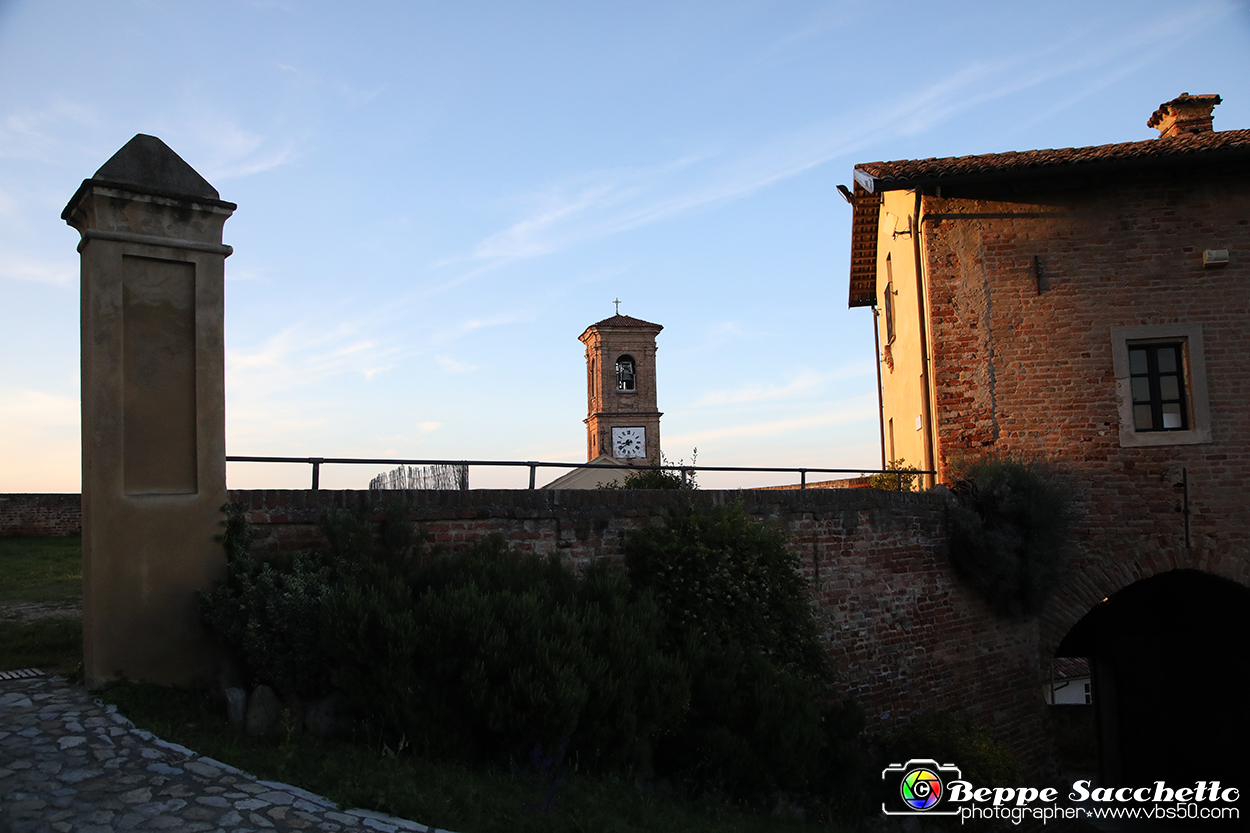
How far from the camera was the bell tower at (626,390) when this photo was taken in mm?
→ 37562

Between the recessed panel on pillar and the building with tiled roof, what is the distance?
944 centimetres

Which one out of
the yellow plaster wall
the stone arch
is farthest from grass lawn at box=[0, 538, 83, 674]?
the stone arch

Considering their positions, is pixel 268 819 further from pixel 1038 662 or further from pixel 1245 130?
pixel 1245 130

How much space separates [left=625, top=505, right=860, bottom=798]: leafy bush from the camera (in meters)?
7.70

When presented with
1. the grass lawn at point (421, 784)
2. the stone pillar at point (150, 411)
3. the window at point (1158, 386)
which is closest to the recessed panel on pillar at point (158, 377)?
the stone pillar at point (150, 411)

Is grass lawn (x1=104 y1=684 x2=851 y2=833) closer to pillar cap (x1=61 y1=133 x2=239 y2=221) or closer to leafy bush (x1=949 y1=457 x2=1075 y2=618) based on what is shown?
pillar cap (x1=61 y1=133 x2=239 y2=221)

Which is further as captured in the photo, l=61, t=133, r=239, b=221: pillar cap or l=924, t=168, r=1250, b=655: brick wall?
l=924, t=168, r=1250, b=655: brick wall

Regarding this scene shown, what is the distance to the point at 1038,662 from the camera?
1310cm

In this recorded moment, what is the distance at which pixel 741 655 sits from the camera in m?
8.41

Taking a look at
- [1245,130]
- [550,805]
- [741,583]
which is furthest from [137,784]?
[1245,130]

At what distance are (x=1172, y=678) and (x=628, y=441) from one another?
22798 millimetres

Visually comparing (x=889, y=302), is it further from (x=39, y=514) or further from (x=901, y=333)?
(x=39, y=514)

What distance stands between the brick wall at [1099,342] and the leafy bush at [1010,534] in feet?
2.22

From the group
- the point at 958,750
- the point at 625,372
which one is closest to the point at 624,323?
the point at 625,372
